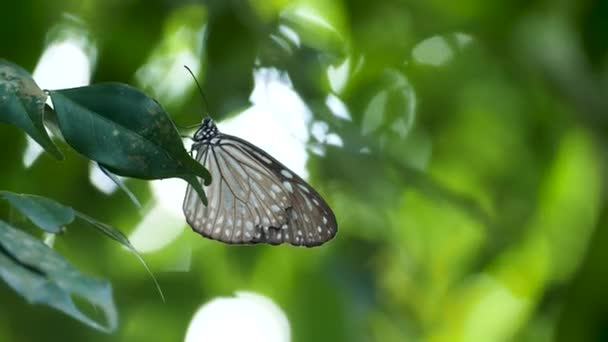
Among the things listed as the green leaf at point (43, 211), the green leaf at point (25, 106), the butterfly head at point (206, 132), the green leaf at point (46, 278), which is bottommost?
the green leaf at point (46, 278)

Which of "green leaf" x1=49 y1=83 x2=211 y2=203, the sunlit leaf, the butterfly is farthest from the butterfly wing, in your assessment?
the sunlit leaf

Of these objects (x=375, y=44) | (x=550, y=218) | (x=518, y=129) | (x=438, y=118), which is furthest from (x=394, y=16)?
(x=550, y=218)

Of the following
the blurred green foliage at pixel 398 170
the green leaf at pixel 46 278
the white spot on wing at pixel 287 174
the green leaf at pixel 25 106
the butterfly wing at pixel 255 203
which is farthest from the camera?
the blurred green foliage at pixel 398 170

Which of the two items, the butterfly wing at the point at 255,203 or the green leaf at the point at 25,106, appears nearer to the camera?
the green leaf at the point at 25,106

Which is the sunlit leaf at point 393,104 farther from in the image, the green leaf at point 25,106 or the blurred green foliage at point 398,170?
the green leaf at point 25,106

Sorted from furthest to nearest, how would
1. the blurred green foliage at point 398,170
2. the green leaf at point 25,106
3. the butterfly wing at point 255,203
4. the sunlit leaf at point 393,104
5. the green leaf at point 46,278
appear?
the sunlit leaf at point 393,104, the blurred green foliage at point 398,170, the butterfly wing at point 255,203, the green leaf at point 25,106, the green leaf at point 46,278

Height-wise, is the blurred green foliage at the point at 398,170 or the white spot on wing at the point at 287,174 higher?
the blurred green foliage at the point at 398,170

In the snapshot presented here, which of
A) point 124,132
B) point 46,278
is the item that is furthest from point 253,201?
point 46,278

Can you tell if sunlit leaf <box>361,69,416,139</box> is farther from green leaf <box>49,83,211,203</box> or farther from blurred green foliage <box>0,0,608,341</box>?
green leaf <box>49,83,211,203</box>

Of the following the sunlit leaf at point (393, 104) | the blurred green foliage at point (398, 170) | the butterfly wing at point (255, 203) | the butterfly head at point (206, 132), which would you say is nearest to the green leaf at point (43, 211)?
the butterfly wing at point (255, 203)
